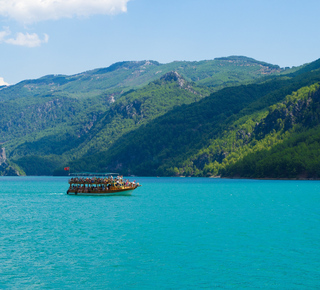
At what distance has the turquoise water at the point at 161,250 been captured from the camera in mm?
57562

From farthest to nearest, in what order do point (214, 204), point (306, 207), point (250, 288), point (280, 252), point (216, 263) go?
point (214, 204) < point (306, 207) < point (280, 252) < point (216, 263) < point (250, 288)

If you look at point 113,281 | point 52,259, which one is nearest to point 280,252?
point 113,281

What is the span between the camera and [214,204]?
509 ft

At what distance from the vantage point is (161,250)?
247 ft

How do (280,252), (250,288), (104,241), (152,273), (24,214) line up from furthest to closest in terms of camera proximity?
1. (24,214)
2. (104,241)
3. (280,252)
4. (152,273)
5. (250,288)

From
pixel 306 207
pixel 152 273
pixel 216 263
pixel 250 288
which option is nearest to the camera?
pixel 250 288

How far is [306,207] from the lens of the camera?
13988cm

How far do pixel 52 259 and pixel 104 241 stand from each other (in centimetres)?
1500

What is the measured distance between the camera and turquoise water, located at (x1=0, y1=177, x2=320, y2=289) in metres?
57.6

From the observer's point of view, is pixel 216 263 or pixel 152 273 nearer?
pixel 152 273

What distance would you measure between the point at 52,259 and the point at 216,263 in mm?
22123

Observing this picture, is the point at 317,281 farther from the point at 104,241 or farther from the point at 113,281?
the point at 104,241

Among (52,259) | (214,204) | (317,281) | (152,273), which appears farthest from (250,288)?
(214,204)

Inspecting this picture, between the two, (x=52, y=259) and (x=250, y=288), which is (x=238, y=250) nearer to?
(x=250, y=288)
